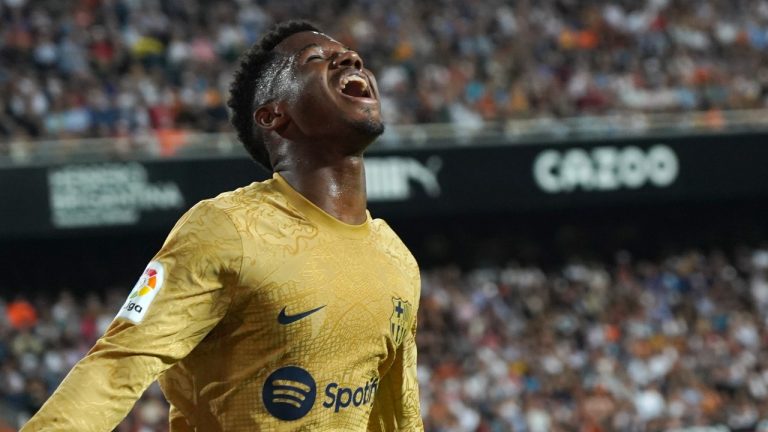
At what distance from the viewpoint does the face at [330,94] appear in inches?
120

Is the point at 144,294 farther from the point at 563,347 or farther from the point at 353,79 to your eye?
the point at 563,347

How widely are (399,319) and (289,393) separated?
38 cm

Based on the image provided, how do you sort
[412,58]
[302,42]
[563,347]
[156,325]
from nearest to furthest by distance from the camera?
1. [156,325]
2. [302,42]
3. [563,347]
4. [412,58]

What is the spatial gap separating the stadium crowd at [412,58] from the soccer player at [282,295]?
1203cm

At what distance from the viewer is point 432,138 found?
1669 cm

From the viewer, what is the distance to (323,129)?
3.07m

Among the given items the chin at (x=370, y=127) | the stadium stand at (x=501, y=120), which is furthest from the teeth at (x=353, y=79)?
the stadium stand at (x=501, y=120)

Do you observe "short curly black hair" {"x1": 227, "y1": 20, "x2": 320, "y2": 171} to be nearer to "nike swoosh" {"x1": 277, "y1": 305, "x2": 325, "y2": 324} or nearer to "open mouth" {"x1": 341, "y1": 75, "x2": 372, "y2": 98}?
"open mouth" {"x1": 341, "y1": 75, "x2": 372, "y2": 98}

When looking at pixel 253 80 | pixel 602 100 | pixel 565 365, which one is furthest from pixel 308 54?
pixel 602 100

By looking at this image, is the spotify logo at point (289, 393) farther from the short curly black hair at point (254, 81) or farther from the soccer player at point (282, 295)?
the short curly black hair at point (254, 81)

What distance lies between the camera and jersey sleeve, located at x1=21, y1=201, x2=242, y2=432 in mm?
2496

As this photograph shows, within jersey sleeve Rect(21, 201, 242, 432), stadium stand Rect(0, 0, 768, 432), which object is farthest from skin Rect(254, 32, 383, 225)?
stadium stand Rect(0, 0, 768, 432)

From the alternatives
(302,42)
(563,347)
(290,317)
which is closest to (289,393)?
(290,317)

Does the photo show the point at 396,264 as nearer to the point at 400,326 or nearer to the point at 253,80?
the point at 400,326
